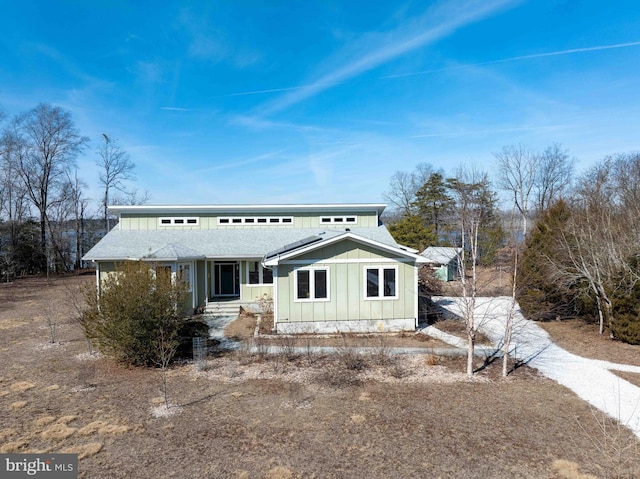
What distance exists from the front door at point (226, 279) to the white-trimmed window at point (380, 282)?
26.1 feet

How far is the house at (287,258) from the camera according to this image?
45.7 feet

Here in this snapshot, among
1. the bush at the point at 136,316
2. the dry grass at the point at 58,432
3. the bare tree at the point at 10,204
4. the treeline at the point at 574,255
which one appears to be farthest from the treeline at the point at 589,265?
the bare tree at the point at 10,204

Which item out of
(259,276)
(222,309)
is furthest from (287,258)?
(222,309)

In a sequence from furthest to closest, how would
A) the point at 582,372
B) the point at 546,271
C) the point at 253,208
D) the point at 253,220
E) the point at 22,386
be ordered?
the point at 253,220
the point at 253,208
the point at 546,271
the point at 582,372
the point at 22,386

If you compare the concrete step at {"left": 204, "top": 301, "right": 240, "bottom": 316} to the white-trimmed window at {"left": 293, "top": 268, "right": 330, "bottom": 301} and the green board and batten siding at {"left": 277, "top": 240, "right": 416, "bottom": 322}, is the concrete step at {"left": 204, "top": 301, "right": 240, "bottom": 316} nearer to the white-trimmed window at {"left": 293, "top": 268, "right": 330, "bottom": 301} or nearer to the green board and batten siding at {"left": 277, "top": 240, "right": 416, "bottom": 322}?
the green board and batten siding at {"left": 277, "top": 240, "right": 416, "bottom": 322}

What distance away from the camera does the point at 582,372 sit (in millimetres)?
9977

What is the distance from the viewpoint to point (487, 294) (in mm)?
23578

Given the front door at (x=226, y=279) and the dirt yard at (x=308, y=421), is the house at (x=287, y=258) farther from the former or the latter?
the dirt yard at (x=308, y=421)

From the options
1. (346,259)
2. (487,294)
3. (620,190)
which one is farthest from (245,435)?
(620,190)

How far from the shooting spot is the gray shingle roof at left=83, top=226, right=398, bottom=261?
17.0 m

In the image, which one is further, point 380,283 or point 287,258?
point 380,283

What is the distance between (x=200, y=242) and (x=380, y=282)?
1001 centimetres

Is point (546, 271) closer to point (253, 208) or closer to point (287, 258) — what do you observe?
point (287, 258)

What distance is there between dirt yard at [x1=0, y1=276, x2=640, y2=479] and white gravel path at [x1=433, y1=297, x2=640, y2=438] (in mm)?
496
